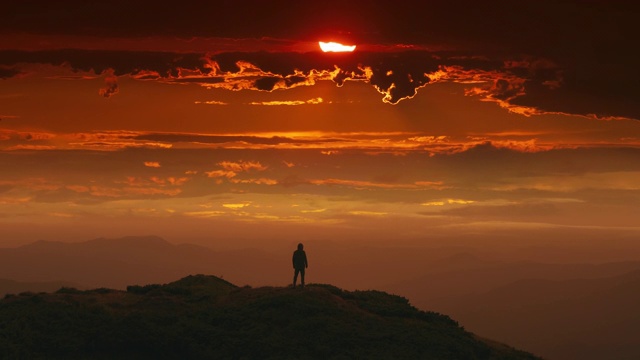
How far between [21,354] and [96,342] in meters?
4.26

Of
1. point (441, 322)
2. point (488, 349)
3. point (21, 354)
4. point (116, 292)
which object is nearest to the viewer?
point (21, 354)

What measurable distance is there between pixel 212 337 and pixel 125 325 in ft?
17.5

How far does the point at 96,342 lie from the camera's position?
46.9 m

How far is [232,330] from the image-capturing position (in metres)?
47.8

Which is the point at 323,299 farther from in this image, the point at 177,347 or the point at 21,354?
the point at 21,354

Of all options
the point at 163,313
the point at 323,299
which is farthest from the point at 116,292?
the point at 323,299

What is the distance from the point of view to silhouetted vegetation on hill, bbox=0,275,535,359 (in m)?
45.8

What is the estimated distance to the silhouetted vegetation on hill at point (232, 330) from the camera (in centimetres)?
4575

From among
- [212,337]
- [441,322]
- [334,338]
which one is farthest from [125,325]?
[441,322]

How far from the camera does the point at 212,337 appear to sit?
47.3 metres

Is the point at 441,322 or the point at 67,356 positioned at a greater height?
the point at 441,322

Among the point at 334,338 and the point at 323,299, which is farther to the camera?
the point at 323,299

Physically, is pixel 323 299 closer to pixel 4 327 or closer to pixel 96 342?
pixel 96 342

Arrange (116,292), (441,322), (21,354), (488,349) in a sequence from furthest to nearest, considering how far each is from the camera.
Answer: (116,292) → (441,322) → (488,349) → (21,354)
